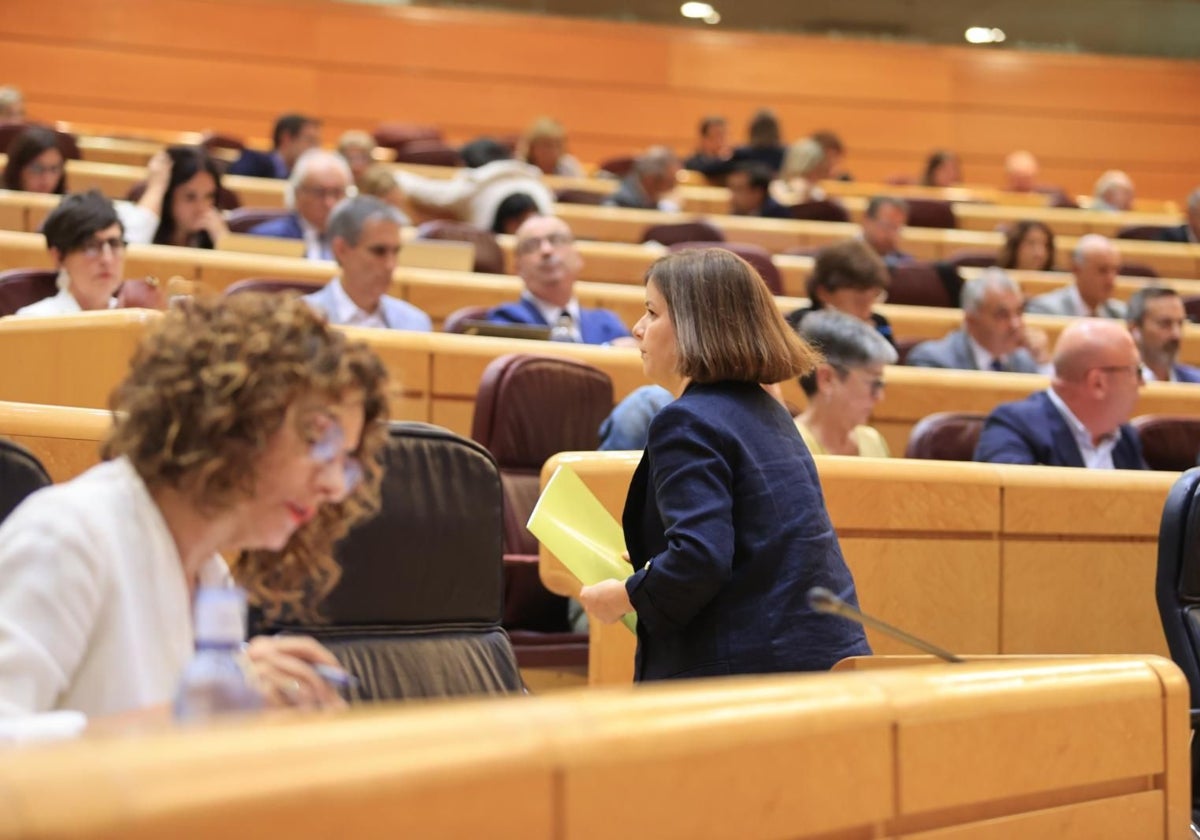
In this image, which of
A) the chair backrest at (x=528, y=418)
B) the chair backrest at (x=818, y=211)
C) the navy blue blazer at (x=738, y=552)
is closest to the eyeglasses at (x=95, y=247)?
the chair backrest at (x=528, y=418)

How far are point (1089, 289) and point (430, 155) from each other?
3600 millimetres

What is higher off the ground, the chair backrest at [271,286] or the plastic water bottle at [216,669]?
the chair backrest at [271,286]

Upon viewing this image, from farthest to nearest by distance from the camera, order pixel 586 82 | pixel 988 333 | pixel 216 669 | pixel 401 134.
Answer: pixel 586 82, pixel 401 134, pixel 988 333, pixel 216 669

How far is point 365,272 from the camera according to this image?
12.6ft

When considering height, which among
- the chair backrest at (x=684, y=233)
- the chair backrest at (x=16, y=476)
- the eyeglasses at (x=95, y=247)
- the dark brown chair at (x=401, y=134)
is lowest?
the chair backrest at (x=16, y=476)

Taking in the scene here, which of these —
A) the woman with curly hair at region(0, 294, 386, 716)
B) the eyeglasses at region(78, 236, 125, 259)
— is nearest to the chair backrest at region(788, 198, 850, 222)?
the eyeglasses at region(78, 236, 125, 259)

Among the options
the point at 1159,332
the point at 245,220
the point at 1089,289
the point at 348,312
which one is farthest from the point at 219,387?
the point at 1089,289

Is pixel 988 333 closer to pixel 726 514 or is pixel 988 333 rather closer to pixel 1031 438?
pixel 1031 438

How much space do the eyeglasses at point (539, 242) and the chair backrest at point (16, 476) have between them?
100 inches

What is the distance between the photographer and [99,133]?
27.7 feet

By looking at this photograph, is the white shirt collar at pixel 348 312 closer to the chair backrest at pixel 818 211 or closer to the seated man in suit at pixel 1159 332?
the seated man in suit at pixel 1159 332

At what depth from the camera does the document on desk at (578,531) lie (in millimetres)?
1933

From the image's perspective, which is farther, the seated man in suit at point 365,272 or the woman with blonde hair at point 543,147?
the woman with blonde hair at point 543,147

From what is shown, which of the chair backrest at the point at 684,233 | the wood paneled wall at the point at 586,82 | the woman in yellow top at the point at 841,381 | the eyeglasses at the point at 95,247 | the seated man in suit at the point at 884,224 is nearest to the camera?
the woman in yellow top at the point at 841,381
